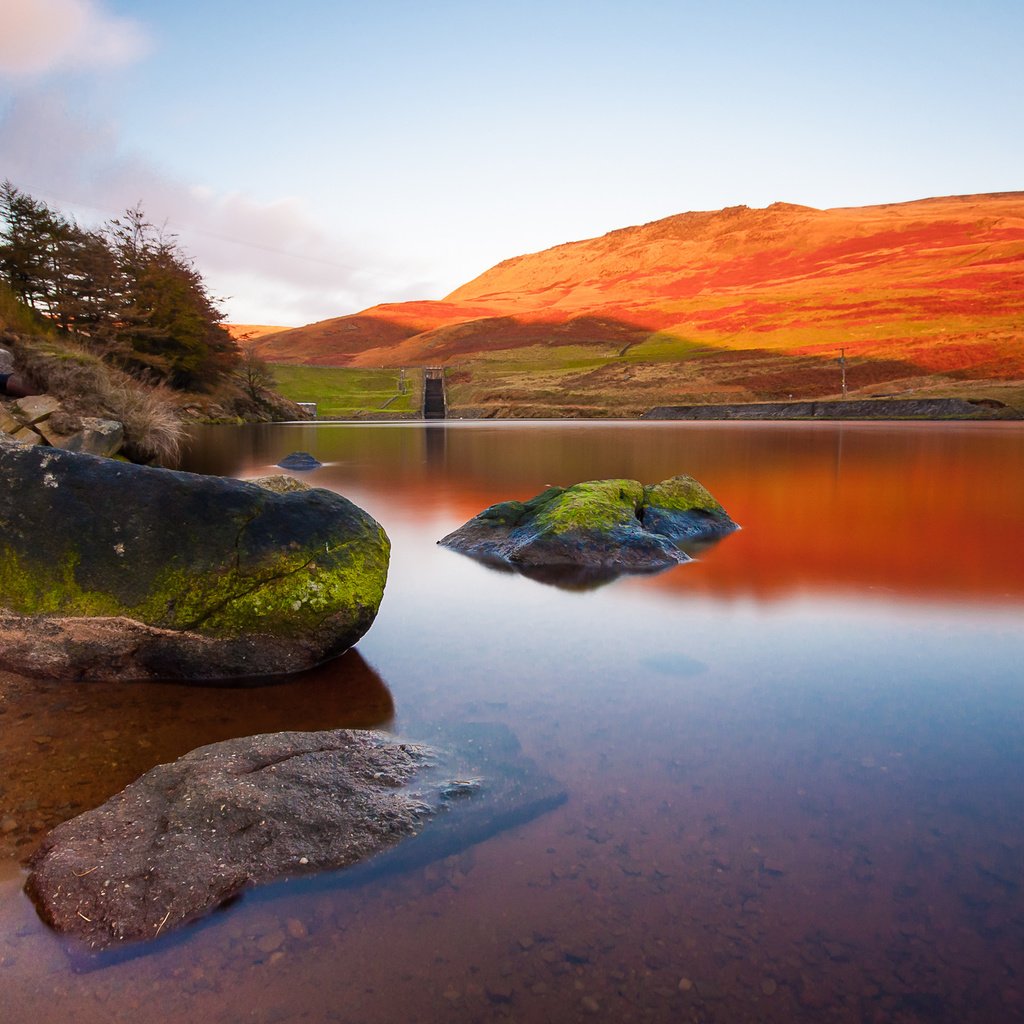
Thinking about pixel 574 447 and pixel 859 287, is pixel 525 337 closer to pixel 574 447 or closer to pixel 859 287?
pixel 859 287

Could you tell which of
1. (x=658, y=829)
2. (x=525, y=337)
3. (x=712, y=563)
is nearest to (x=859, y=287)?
(x=525, y=337)

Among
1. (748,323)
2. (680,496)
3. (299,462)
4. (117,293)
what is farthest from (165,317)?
(748,323)

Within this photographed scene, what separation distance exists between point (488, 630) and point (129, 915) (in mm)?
4432

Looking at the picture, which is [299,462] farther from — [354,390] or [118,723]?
[354,390]

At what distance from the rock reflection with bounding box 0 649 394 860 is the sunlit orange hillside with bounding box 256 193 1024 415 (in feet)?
198

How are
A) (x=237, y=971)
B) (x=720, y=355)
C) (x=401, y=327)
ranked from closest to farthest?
(x=237, y=971)
(x=720, y=355)
(x=401, y=327)

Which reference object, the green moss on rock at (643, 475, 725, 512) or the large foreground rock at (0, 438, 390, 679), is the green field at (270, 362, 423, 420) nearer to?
the green moss on rock at (643, 475, 725, 512)

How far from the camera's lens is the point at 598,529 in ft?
33.6

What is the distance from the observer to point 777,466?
76.2 feet

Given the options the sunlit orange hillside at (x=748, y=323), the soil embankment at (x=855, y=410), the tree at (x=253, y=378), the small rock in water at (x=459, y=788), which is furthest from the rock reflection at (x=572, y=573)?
the sunlit orange hillside at (x=748, y=323)

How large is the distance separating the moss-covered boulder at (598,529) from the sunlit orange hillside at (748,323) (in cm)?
5215

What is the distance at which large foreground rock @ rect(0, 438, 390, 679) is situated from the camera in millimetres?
5395

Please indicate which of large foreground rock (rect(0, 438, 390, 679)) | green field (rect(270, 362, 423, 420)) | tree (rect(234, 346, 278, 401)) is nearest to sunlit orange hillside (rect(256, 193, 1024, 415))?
green field (rect(270, 362, 423, 420))

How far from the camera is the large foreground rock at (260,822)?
301 centimetres
